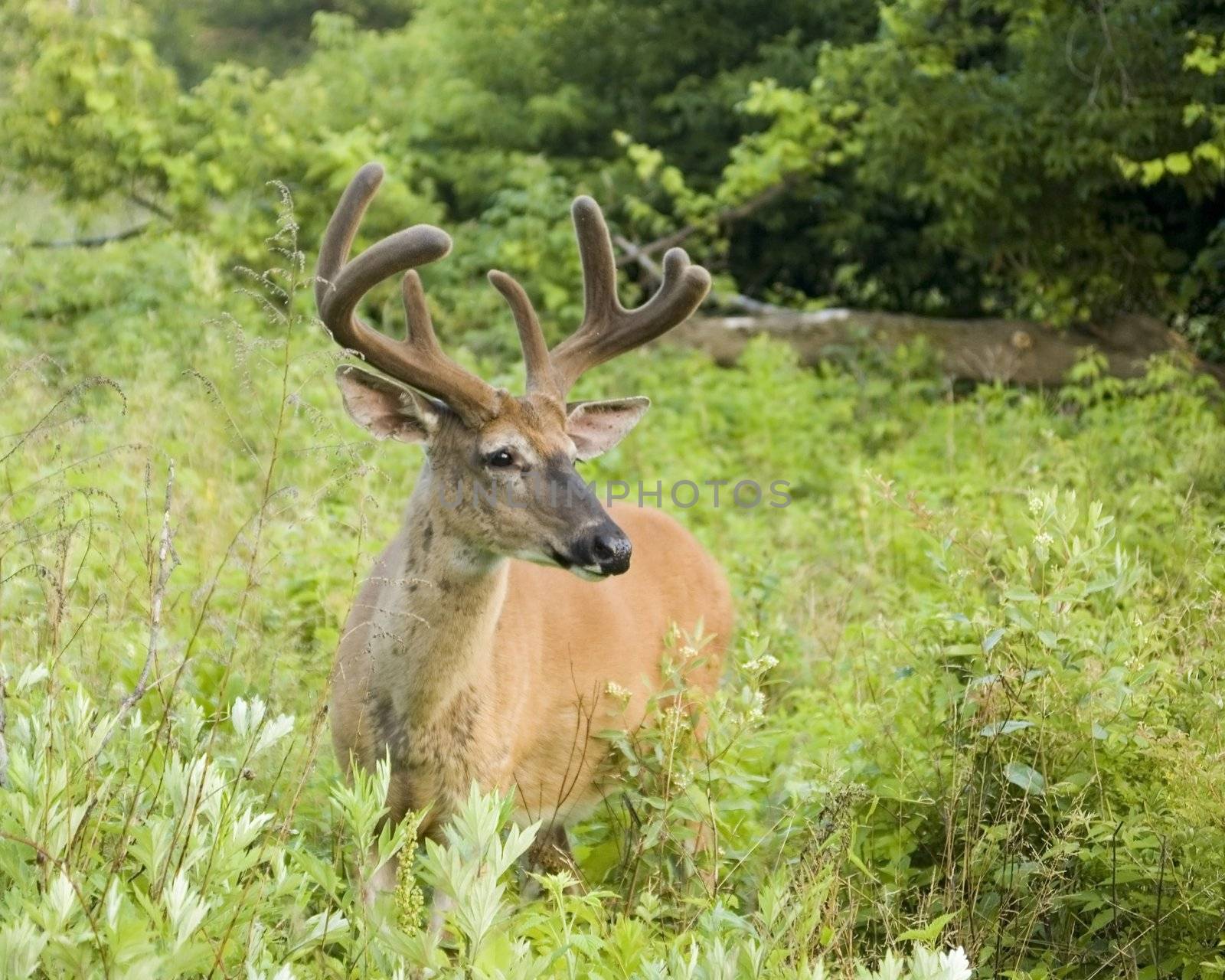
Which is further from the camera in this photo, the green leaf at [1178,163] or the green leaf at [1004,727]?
the green leaf at [1178,163]

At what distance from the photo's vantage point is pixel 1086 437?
840 centimetres

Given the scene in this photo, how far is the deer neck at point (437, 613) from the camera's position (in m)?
4.01

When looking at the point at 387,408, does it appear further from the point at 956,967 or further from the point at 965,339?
the point at 965,339

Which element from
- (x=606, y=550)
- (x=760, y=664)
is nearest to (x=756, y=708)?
(x=760, y=664)

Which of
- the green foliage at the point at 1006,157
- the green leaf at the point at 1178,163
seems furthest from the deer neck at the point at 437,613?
the green leaf at the point at 1178,163

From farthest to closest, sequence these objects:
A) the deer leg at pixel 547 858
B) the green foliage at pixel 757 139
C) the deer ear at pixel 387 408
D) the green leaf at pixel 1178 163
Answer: the green foliage at pixel 757 139, the green leaf at pixel 1178 163, the deer leg at pixel 547 858, the deer ear at pixel 387 408

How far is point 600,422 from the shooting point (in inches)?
193

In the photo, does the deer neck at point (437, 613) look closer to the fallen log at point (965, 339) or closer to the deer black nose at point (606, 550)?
the deer black nose at point (606, 550)

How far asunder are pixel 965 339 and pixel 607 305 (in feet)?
22.5

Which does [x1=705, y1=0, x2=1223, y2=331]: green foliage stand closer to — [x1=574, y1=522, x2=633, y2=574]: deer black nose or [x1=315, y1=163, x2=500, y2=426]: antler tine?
[x1=315, y1=163, x2=500, y2=426]: antler tine

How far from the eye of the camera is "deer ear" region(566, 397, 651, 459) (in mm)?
4789

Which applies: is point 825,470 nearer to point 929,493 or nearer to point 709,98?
point 929,493

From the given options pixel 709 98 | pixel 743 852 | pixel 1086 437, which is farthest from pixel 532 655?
pixel 709 98

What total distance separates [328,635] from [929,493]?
11.8ft
